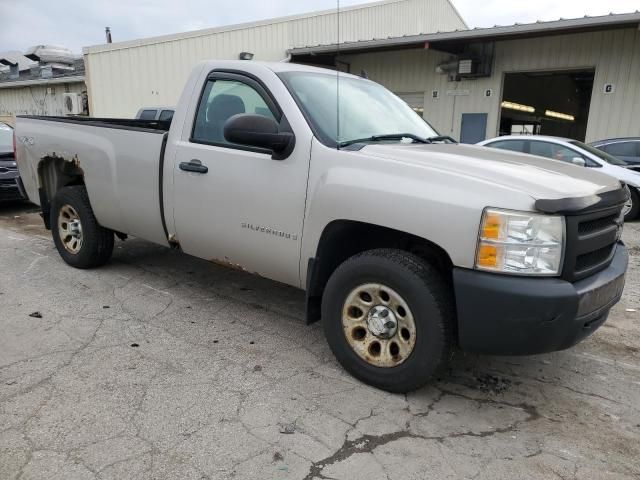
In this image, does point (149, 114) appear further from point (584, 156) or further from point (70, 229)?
point (584, 156)

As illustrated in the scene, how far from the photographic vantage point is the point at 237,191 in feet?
11.9

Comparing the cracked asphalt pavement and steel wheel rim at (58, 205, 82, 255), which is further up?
steel wheel rim at (58, 205, 82, 255)

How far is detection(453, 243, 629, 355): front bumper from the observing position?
255cm

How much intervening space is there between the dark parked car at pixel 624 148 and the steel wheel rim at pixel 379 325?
29.5ft

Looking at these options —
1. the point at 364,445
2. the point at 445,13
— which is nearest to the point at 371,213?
the point at 364,445

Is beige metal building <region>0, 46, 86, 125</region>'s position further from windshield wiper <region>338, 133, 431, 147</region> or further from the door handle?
windshield wiper <region>338, 133, 431, 147</region>

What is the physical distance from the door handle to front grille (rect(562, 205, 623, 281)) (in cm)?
247

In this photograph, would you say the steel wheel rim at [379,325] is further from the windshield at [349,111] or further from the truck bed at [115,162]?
the truck bed at [115,162]

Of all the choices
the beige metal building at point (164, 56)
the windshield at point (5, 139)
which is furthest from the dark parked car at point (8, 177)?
the beige metal building at point (164, 56)

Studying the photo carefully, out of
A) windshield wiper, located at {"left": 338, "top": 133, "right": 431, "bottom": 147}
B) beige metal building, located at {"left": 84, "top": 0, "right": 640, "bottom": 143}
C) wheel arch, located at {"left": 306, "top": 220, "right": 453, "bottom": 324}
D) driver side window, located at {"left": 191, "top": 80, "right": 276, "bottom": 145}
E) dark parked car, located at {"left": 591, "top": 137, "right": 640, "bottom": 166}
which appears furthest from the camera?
beige metal building, located at {"left": 84, "top": 0, "right": 640, "bottom": 143}

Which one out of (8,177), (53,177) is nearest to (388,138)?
(53,177)

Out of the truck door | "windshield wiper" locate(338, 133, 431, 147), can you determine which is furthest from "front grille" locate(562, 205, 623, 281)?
the truck door

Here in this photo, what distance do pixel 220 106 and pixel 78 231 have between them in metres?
2.42

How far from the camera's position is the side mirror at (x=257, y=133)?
3.21 m
